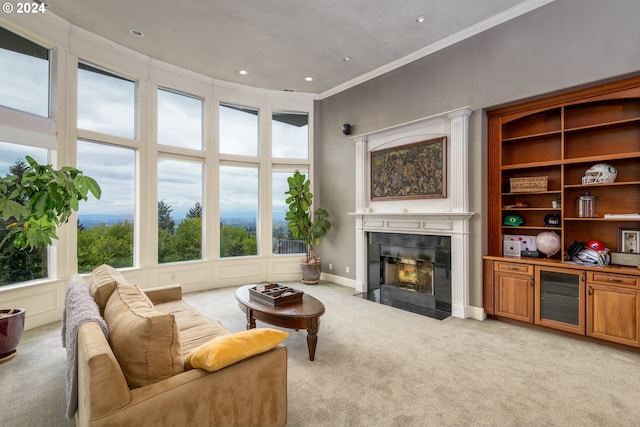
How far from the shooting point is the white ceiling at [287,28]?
3.54 metres

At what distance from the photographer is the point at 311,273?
5.87 meters

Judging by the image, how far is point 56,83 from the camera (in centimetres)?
389

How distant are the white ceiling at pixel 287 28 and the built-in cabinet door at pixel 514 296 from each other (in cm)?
314

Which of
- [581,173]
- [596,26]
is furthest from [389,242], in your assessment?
[596,26]

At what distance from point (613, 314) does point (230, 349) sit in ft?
12.2

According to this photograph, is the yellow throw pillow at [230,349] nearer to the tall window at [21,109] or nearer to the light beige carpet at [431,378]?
the light beige carpet at [431,378]

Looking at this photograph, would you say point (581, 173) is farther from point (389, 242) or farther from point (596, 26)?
point (389, 242)

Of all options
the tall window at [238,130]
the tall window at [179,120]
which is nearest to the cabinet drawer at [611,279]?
the tall window at [238,130]

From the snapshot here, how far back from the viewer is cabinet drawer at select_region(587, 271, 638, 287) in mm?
2993

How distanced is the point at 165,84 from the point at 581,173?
5.98 metres

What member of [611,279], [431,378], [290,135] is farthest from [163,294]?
[611,279]

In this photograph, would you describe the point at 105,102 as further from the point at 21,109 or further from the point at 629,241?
the point at 629,241

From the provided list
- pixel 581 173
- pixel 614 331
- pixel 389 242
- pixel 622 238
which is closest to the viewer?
pixel 614 331

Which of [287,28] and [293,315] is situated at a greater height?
[287,28]
